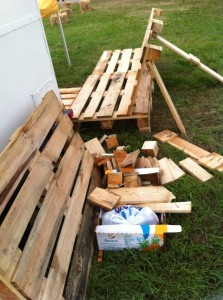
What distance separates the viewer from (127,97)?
13.9 feet

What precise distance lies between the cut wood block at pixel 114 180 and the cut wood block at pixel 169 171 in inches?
17.0

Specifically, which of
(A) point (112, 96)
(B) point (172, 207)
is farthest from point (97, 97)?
(B) point (172, 207)

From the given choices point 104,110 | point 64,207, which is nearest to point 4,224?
point 64,207

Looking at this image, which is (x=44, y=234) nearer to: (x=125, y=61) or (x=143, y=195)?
(x=143, y=195)

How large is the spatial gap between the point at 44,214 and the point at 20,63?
1432mm

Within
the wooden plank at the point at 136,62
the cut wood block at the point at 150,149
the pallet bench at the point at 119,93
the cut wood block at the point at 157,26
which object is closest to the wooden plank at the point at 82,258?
the cut wood block at the point at 150,149

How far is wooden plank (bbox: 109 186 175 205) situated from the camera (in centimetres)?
281

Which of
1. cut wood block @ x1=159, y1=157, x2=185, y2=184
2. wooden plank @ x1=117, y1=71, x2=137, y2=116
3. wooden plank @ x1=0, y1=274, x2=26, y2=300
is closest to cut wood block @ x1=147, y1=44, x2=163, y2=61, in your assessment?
wooden plank @ x1=117, y1=71, x2=137, y2=116

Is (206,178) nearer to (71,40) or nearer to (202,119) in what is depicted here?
(202,119)

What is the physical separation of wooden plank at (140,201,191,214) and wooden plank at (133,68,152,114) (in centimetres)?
141

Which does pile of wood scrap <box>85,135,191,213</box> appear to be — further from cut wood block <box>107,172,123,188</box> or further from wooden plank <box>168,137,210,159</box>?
wooden plank <box>168,137,210,159</box>

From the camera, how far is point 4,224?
1820 millimetres

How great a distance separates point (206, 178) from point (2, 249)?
6.65ft

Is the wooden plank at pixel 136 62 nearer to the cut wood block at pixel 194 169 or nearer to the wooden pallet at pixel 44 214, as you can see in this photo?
the cut wood block at pixel 194 169
